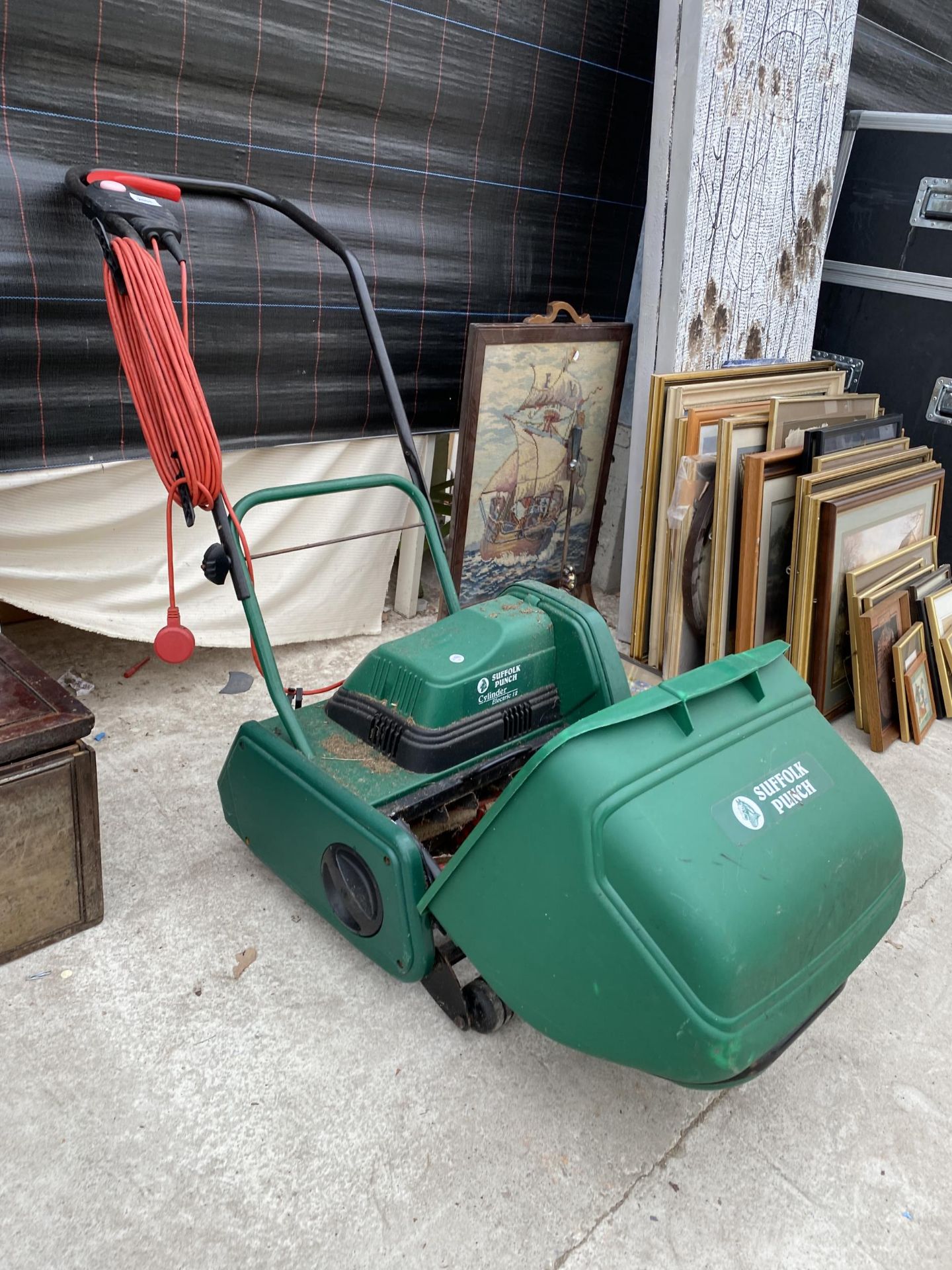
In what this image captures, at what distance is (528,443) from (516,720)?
1.41 meters

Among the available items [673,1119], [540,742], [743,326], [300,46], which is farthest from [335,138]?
[673,1119]

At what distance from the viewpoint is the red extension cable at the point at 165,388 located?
187 cm

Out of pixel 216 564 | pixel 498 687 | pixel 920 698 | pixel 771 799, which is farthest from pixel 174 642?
pixel 920 698

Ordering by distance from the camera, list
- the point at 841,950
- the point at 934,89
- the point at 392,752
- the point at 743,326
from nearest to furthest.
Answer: the point at 841,950, the point at 392,752, the point at 743,326, the point at 934,89

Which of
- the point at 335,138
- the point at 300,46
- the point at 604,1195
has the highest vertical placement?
the point at 300,46

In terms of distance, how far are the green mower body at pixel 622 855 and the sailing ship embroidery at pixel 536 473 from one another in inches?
51.6

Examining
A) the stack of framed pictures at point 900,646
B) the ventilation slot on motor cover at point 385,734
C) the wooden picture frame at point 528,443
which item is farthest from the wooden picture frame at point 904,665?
the ventilation slot on motor cover at point 385,734

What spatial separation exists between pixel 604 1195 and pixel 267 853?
2.99 feet

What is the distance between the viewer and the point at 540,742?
2117 mm

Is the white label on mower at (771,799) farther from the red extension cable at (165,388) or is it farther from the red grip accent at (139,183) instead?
the red grip accent at (139,183)

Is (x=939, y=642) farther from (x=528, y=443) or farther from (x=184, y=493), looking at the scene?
(x=184, y=493)

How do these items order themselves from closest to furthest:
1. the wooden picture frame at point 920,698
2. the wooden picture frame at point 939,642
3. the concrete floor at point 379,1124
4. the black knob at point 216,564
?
the concrete floor at point 379,1124
the black knob at point 216,564
the wooden picture frame at point 920,698
the wooden picture frame at point 939,642

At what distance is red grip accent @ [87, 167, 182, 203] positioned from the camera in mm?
2059

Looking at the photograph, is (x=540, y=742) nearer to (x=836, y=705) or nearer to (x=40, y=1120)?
(x=40, y=1120)
